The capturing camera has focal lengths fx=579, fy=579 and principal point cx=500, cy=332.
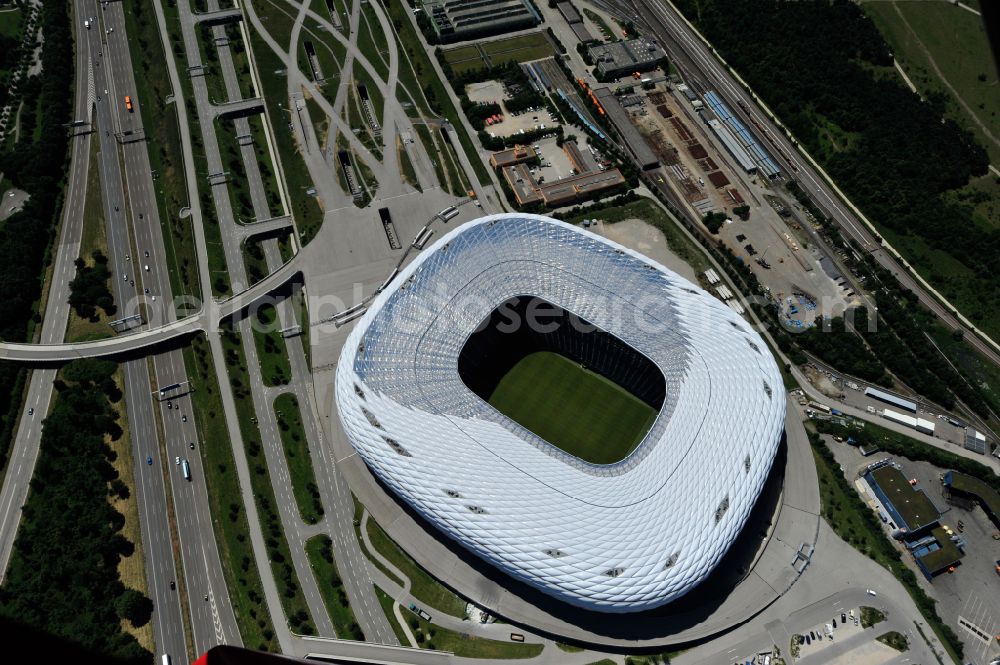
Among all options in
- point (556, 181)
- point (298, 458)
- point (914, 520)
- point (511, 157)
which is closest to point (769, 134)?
point (556, 181)

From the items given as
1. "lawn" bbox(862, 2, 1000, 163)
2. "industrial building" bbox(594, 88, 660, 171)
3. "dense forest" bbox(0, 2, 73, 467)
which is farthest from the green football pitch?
"lawn" bbox(862, 2, 1000, 163)

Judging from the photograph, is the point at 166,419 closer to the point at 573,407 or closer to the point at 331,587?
the point at 331,587

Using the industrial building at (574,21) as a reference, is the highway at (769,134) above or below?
below

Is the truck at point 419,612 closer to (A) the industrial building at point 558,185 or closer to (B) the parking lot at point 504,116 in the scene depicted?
(A) the industrial building at point 558,185

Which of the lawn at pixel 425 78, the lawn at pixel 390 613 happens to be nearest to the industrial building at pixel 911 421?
the lawn at pixel 425 78

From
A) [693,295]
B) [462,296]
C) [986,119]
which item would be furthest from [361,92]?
[986,119]

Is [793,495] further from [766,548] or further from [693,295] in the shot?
[693,295]
